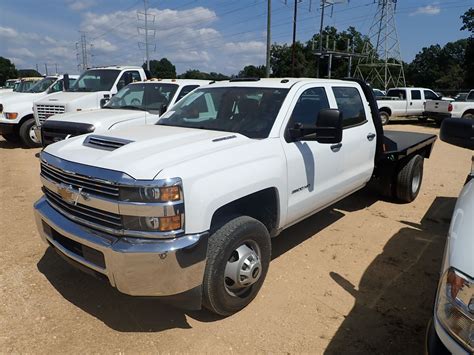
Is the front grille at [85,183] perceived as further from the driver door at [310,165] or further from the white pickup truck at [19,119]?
the white pickup truck at [19,119]

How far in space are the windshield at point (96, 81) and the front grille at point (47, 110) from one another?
1.11 meters

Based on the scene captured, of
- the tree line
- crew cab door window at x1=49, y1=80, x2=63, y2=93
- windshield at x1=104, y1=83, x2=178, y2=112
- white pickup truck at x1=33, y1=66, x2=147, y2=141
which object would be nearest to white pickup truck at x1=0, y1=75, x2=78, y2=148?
white pickup truck at x1=33, y1=66, x2=147, y2=141

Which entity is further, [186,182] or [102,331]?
[102,331]

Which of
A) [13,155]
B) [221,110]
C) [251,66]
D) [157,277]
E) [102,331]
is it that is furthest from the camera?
[251,66]

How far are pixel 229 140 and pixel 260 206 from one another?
67 centimetres

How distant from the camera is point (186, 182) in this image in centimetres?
257

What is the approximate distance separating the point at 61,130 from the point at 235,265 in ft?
18.8

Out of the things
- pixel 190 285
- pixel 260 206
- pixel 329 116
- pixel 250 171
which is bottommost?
pixel 190 285

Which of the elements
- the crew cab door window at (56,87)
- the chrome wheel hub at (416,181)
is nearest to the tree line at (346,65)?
the crew cab door window at (56,87)

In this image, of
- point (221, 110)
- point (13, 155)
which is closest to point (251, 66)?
point (13, 155)

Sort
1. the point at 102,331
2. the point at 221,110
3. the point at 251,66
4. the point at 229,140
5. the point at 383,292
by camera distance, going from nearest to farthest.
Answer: the point at 102,331, the point at 229,140, the point at 383,292, the point at 221,110, the point at 251,66

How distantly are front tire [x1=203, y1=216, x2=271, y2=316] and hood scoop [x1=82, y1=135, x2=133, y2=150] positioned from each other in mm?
1067

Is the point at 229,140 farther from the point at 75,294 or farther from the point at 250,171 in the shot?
the point at 75,294

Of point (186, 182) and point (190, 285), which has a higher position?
point (186, 182)
